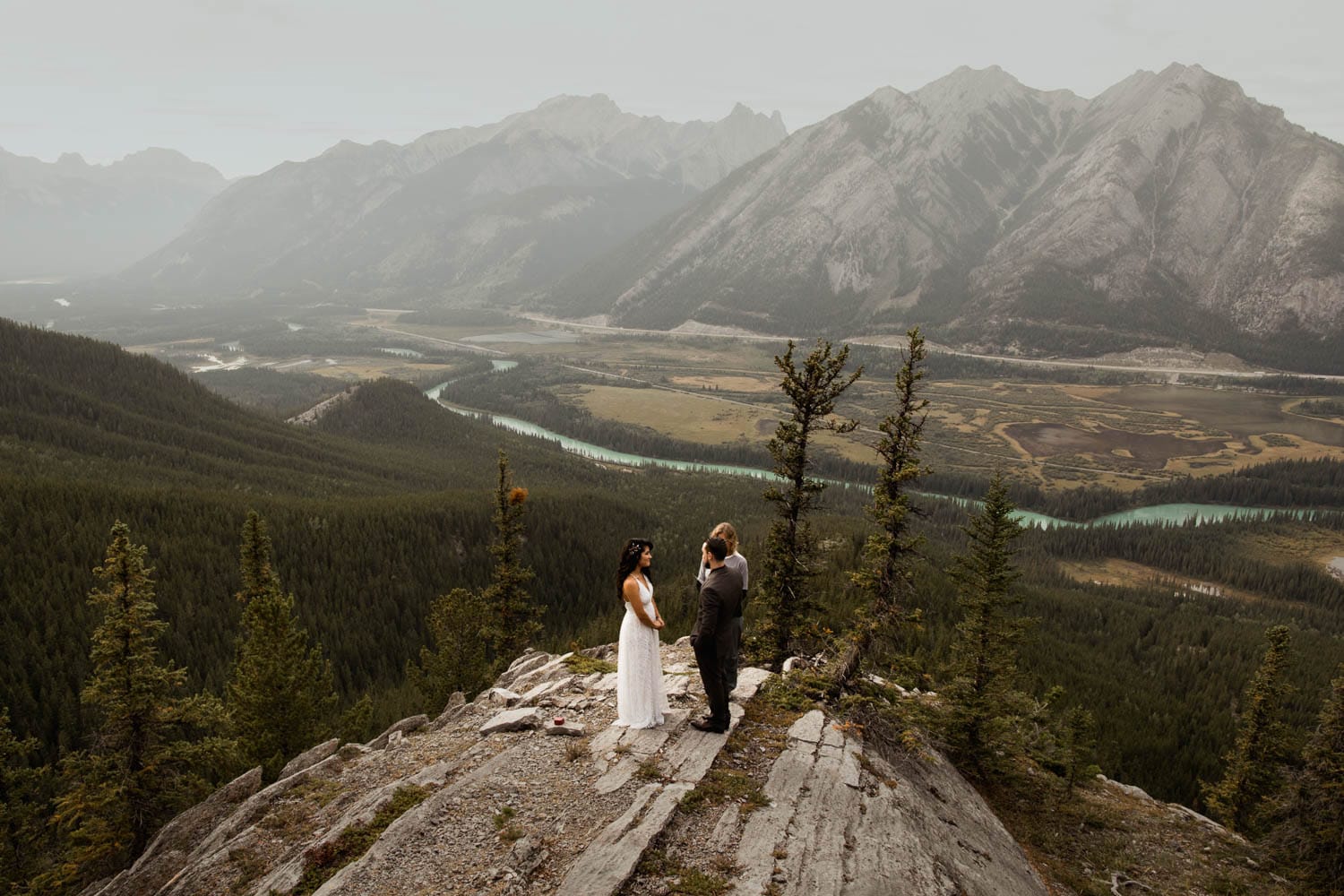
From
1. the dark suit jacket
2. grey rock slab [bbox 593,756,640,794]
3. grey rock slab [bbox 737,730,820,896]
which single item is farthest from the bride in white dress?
grey rock slab [bbox 737,730,820,896]

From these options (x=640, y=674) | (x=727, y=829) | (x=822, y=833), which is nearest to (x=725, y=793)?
(x=727, y=829)

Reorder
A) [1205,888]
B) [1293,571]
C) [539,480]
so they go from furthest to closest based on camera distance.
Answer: [539,480] → [1293,571] → [1205,888]

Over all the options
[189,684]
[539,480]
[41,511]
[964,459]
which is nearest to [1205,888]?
[189,684]

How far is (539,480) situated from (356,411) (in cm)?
6989

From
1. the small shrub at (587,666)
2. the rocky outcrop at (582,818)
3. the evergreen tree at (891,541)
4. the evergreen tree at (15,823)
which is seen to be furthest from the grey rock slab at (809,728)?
the evergreen tree at (15,823)

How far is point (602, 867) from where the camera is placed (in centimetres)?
1404

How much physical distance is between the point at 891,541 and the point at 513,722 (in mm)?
14411

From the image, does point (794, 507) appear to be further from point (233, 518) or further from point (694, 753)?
point (233, 518)

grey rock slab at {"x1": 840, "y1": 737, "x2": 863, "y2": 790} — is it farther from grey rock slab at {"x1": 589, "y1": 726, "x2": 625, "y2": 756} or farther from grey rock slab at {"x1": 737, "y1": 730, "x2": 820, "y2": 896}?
grey rock slab at {"x1": 589, "y1": 726, "x2": 625, "y2": 756}

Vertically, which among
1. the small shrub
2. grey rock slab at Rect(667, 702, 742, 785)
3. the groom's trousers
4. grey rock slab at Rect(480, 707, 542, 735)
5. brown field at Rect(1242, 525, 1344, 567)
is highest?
the groom's trousers

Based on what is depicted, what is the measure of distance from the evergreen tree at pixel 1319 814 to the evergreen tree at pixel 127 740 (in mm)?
39545

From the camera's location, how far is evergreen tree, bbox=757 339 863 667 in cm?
2788

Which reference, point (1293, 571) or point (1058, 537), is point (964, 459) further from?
point (1293, 571)

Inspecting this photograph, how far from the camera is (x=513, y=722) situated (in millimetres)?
20625
